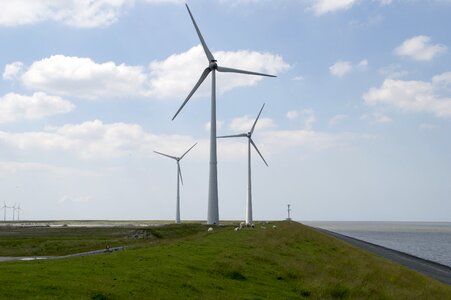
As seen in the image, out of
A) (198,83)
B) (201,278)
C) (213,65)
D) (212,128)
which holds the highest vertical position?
(213,65)

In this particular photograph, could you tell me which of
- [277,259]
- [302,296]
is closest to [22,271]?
[302,296]

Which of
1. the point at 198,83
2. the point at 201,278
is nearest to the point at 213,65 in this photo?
the point at 198,83

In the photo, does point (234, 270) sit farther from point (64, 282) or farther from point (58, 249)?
point (58, 249)

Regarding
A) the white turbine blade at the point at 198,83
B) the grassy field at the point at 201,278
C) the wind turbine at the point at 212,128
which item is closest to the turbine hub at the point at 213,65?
the wind turbine at the point at 212,128

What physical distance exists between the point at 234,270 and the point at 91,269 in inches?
325

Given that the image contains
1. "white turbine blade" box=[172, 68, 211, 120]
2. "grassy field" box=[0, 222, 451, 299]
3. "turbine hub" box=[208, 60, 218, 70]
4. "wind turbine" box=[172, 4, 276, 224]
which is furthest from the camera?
"turbine hub" box=[208, 60, 218, 70]

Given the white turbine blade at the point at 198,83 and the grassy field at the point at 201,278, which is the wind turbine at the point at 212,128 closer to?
the white turbine blade at the point at 198,83

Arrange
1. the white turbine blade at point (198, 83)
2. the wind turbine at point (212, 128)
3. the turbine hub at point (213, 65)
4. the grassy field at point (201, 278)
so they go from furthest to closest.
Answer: the turbine hub at point (213, 65) < the white turbine blade at point (198, 83) < the wind turbine at point (212, 128) < the grassy field at point (201, 278)

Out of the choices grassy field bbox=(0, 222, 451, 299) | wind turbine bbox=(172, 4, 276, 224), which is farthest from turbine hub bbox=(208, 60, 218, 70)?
grassy field bbox=(0, 222, 451, 299)

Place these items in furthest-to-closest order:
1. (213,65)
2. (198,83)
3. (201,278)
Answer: (213,65)
(198,83)
(201,278)

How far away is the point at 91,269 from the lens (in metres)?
24.9

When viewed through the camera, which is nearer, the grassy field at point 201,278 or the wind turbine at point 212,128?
the grassy field at point 201,278

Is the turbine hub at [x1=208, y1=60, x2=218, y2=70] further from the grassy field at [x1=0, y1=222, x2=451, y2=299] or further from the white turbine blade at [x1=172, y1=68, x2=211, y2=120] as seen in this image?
the grassy field at [x1=0, y1=222, x2=451, y2=299]

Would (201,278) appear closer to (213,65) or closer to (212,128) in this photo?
(212,128)
